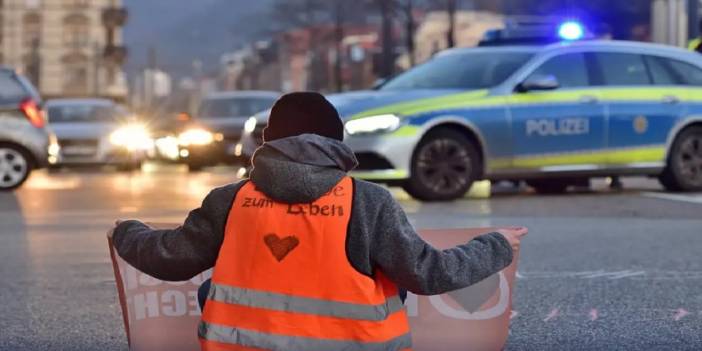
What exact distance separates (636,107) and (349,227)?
39.3 feet

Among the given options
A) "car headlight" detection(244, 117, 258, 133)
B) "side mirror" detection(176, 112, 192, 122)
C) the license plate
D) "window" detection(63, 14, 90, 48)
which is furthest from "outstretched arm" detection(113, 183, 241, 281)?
"window" detection(63, 14, 90, 48)

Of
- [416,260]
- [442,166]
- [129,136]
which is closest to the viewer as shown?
[416,260]

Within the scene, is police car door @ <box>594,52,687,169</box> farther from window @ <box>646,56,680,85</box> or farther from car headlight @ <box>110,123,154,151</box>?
car headlight @ <box>110,123,154,151</box>

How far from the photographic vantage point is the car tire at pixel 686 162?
16062 mm

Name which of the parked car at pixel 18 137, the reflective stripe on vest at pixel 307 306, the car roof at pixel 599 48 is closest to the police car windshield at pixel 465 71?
the car roof at pixel 599 48

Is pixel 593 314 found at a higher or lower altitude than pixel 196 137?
A: higher

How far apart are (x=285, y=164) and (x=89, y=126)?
22764 mm

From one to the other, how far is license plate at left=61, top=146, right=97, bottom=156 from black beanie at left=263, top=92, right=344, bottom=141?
73.0ft

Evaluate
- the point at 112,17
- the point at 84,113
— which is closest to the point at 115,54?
the point at 112,17

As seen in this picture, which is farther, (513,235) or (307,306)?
(513,235)

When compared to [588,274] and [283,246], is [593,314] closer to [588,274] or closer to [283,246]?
[588,274]

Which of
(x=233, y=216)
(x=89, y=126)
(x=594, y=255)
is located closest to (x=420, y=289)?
(x=233, y=216)

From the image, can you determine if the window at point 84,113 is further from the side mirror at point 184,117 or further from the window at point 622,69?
the window at point 622,69

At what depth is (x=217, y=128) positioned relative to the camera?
2716cm
